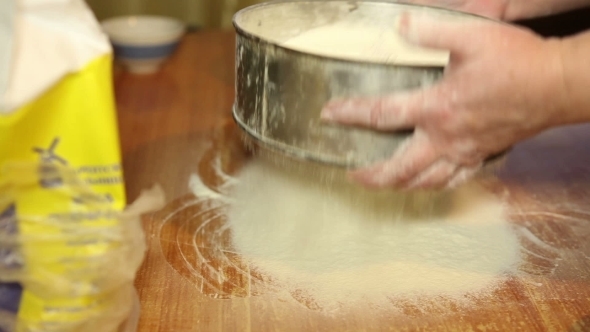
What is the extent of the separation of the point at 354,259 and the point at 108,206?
0.29m

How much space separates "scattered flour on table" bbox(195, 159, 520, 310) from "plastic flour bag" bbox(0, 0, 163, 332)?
0.21 meters

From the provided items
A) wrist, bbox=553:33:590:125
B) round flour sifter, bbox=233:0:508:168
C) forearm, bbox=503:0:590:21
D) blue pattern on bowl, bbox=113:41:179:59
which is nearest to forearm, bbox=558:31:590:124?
wrist, bbox=553:33:590:125

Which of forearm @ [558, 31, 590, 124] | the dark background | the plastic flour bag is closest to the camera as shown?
the plastic flour bag

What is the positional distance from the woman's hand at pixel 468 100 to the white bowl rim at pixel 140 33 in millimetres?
602

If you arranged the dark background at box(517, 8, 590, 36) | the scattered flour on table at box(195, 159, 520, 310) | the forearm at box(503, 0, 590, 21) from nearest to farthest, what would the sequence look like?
1. the scattered flour on table at box(195, 159, 520, 310)
2. the forearm at box(503, 0, 590, 21)
3. the dark background at box(517, 8, 590, 36)

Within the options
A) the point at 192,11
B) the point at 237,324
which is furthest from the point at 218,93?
the point at 237,324

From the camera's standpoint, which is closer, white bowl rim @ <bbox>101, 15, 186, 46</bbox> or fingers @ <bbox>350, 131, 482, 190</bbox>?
fingers @ <bbox>350, 131, 482, 190</bbox>

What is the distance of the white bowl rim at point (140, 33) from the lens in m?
0.99

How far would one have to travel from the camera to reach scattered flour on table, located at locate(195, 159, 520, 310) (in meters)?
0.57

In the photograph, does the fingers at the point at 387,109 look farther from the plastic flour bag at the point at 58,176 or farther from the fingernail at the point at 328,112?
the plastic flour bag at the point at 58,176

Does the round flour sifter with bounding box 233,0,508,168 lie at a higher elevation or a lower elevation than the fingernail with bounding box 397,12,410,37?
lower

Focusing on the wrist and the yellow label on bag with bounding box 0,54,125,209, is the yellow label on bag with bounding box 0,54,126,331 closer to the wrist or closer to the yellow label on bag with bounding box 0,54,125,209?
the yellow label on bag with bounding box 0,54,125,209

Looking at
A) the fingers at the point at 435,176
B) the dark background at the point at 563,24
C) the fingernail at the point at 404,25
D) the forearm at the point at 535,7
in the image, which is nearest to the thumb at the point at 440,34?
the fingernail at the point at 404,25

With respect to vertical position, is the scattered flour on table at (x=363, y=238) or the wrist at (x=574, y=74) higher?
the wrist at (x=574, y=74)
